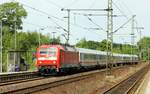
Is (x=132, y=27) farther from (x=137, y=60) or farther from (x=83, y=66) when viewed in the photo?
(x=137, y=60)

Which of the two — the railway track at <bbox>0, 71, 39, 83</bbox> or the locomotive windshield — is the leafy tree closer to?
the locomotive windshield

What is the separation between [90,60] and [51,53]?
69.5 feet

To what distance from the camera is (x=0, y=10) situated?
106000 mm

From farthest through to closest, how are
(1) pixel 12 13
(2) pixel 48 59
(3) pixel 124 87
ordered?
(1) pixel 12 13
(2) pixel 48 59
(3) pixel 124 87

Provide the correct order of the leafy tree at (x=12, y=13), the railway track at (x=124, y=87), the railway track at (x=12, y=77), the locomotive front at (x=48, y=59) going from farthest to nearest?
the leafy tree at (x=12, y=13) < the locomotive front at (x=48, y=59) < the railway track at (x=12, y=77) < the railway track at (x=124, y=87)

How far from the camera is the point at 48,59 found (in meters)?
43.4

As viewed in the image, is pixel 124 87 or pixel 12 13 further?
pixel 12 13

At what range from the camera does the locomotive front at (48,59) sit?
141 ft

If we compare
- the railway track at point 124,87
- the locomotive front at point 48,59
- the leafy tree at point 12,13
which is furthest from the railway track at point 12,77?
the leafy tree at point 12,13

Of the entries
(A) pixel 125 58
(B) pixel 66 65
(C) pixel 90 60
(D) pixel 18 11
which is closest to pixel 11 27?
(D) pixel 18 11

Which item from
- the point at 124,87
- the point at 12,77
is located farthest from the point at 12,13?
the point at 124,87

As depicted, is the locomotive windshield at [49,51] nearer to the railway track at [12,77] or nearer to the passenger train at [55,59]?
the passenger train at [55,59]

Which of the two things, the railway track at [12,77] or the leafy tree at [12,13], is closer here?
the railway track at [12,77]

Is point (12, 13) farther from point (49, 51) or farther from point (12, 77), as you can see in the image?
point (12, 77)
